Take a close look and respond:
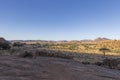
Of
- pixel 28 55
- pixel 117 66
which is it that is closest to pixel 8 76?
pixel 28 55

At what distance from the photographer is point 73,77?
1686cm

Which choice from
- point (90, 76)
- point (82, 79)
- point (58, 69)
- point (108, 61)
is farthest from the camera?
point (108, 61)

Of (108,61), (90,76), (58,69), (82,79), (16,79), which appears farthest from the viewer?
(108,61)

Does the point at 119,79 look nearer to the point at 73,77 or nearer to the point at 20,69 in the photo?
the point at 73,77

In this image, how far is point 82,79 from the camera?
1659 cm

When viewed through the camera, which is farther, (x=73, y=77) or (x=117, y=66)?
(x=117, y=66)

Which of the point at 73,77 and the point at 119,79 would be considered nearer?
the point at 73,77

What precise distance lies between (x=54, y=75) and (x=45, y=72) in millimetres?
1105

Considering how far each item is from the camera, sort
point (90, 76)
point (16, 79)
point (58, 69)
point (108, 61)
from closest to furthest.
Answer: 1. point (16, 79)
2. point (90, 76)
3. point (58, 69)
4. point (108, 61)

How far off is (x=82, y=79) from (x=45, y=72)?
291 centimetres

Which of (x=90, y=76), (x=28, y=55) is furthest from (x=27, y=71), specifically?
(x=28, y=55)

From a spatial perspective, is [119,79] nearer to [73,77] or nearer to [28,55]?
[73,77]

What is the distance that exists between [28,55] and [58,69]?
33.3 feet

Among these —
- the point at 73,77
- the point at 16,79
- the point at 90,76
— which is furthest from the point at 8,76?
the point at 90,76
